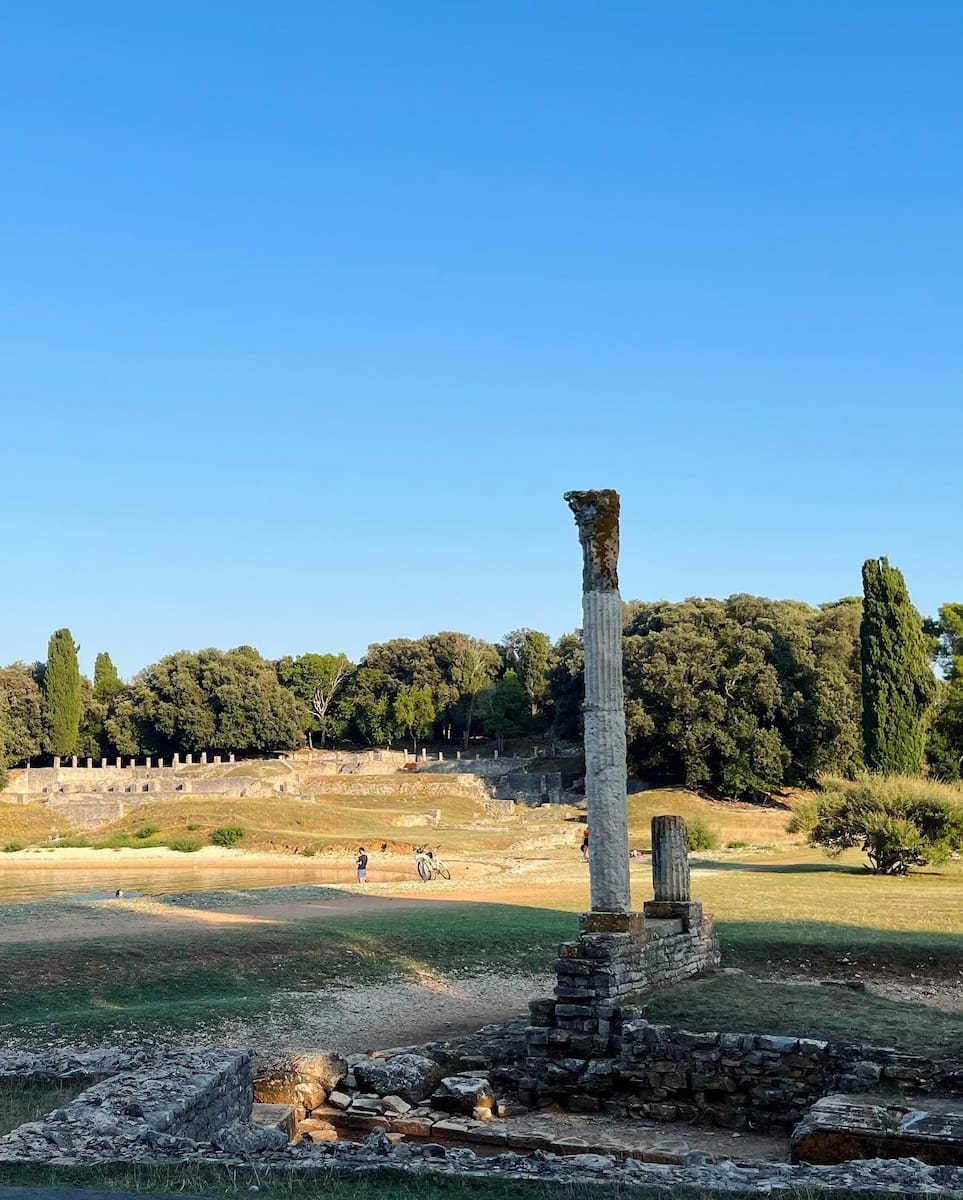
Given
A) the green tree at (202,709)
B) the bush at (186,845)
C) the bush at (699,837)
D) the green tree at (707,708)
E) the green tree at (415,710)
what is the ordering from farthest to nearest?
1. the green tree at (415,710)
2. the green tree at (202,709)
3. the green tree at (707,708)
4. the bush at (186,845)
5. the bush at (699,837)

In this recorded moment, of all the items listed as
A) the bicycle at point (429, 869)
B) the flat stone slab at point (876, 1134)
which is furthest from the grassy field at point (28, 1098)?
the bicycle at point (429, 869)

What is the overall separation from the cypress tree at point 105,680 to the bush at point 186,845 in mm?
46031

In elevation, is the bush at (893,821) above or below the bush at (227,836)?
above

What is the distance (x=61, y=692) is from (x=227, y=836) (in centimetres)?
4141

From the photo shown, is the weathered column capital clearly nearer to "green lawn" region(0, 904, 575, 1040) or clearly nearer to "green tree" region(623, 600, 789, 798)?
"green lawn" region(0, 904, 575, 1040)

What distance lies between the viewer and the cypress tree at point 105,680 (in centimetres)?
9189

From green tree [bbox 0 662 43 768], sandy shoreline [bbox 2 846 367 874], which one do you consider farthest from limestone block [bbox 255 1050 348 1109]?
green tree [bbox 0 662 43 768]

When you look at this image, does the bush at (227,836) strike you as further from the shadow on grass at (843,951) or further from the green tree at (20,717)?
the green tree at (20,717)

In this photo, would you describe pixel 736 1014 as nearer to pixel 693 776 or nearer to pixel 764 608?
pixel 693 776

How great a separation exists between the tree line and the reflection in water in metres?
20.9

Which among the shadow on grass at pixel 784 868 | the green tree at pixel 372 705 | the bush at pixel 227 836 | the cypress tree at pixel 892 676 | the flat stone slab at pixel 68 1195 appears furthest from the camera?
the green tree at pixel 372 705

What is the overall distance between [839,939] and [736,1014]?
7.19 m

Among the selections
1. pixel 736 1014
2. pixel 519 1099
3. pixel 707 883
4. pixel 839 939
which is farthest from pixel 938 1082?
pixel 707 883

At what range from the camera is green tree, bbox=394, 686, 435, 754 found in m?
92.9
